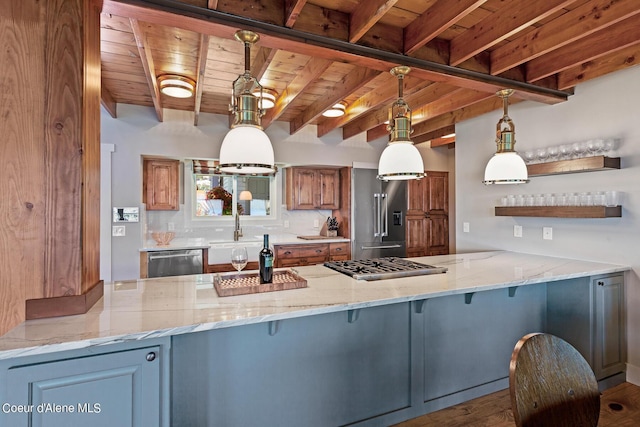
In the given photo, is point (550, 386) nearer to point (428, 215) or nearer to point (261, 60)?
point (261, 60)

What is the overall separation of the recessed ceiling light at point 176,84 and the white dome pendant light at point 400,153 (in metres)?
1.98

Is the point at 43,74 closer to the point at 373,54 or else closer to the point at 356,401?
the point at 373,54

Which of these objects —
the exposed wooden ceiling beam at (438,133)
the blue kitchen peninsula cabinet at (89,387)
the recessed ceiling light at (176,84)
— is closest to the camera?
the blue kitchen peninsula cabinet at (89,387)

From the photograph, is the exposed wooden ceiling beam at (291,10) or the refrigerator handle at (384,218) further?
the refrigerator handle at (384,218)

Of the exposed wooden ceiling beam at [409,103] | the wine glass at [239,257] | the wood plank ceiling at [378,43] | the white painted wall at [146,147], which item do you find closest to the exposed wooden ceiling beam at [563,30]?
the wood plank ceiling at [378,43]

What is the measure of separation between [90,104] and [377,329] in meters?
1.94

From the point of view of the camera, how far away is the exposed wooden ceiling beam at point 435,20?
1.73 m

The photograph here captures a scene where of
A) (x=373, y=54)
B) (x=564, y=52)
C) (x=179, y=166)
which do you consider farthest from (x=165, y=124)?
(x=564, y=52)

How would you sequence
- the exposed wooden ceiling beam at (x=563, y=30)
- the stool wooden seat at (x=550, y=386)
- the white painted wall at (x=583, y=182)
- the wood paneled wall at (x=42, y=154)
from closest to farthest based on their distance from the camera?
the stool wooden seat at (x=550, y=386), the wood paneled wall at (x=42, y=154), the exposed wooden ceiling beam at (x=563, y=30), the white painted wall at (x=583, y=182)

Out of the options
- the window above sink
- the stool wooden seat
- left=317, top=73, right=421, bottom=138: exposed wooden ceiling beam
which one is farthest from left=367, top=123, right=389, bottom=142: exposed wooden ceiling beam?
the stool wooden seat

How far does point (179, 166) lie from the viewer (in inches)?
177

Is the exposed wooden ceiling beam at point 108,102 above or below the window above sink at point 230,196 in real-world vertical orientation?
above

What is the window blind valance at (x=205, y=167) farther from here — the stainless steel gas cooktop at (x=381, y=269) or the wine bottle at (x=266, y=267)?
the wine bottle at (x=266, y=267)

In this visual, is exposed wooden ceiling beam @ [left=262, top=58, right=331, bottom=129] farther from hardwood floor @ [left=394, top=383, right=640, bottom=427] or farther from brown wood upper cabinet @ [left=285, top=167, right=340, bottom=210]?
hardwood floor @ [left=394, top=383, right=640, bottom=427]
